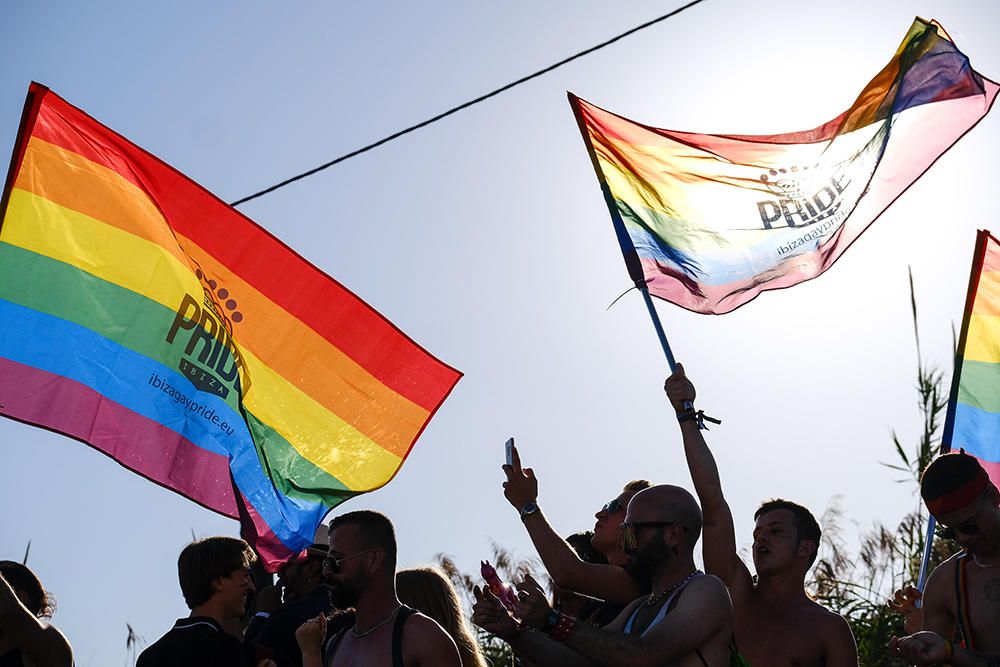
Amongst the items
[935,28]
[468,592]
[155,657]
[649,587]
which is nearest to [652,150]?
[935,28]

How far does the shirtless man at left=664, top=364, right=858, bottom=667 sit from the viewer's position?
240 inches

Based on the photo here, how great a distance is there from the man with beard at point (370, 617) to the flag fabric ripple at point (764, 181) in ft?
7.91

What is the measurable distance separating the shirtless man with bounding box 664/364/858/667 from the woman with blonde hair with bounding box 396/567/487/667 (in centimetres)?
127

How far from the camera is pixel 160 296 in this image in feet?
23.4

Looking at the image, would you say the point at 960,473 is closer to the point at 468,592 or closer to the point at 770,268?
the point at 770,268

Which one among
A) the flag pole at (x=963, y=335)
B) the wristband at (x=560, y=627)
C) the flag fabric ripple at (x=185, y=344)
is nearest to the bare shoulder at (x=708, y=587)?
the wristband at (x=560, y=627)

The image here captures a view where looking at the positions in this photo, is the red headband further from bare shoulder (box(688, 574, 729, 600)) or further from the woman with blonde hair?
the woman with blonde hair

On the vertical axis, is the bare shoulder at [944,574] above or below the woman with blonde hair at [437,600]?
above

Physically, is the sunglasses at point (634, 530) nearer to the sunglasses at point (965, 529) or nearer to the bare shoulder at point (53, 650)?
the sunglasses at point (965, 529)

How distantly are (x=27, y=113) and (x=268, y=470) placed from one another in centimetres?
233

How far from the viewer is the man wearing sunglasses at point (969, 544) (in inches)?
233

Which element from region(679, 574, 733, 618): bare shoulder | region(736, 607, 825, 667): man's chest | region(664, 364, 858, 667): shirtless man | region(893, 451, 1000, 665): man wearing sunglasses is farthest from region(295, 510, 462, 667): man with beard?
region(893, 451, 1000, 665): man wearing sunglasses

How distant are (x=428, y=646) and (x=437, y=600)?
864 millimetres

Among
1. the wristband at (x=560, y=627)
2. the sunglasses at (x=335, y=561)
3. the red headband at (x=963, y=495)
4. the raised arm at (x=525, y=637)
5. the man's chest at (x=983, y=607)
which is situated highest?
the red headband at (x=963, y=495)
